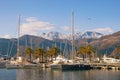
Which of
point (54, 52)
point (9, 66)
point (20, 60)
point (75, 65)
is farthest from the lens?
point (54, 52)

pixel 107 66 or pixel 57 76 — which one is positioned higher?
pixel 107 66

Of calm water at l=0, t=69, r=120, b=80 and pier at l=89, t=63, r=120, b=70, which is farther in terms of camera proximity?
pier at l=89, t=63, r=120, b=70

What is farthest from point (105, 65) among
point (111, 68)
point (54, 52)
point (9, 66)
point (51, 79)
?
point (51, 79)

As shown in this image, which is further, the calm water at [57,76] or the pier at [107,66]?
the pier at [107,66]

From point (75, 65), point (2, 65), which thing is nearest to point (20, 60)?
point (2, 65)

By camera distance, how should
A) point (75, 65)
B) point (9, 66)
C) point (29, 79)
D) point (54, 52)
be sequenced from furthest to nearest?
point (54, 52) < point (9, 66) < point (75, 65) < point (29, 79)

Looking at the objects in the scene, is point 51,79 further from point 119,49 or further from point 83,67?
point 119,49

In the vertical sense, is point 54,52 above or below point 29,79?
above

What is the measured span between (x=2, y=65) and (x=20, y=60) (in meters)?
10.3

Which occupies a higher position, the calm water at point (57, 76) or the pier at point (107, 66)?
the pier at point (107, 66)

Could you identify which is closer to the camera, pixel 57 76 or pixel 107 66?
pixel 57 76

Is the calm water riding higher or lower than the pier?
lower

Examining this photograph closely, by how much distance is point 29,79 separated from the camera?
82.1 meters

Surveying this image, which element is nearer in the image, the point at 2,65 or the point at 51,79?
the point at 51,79
